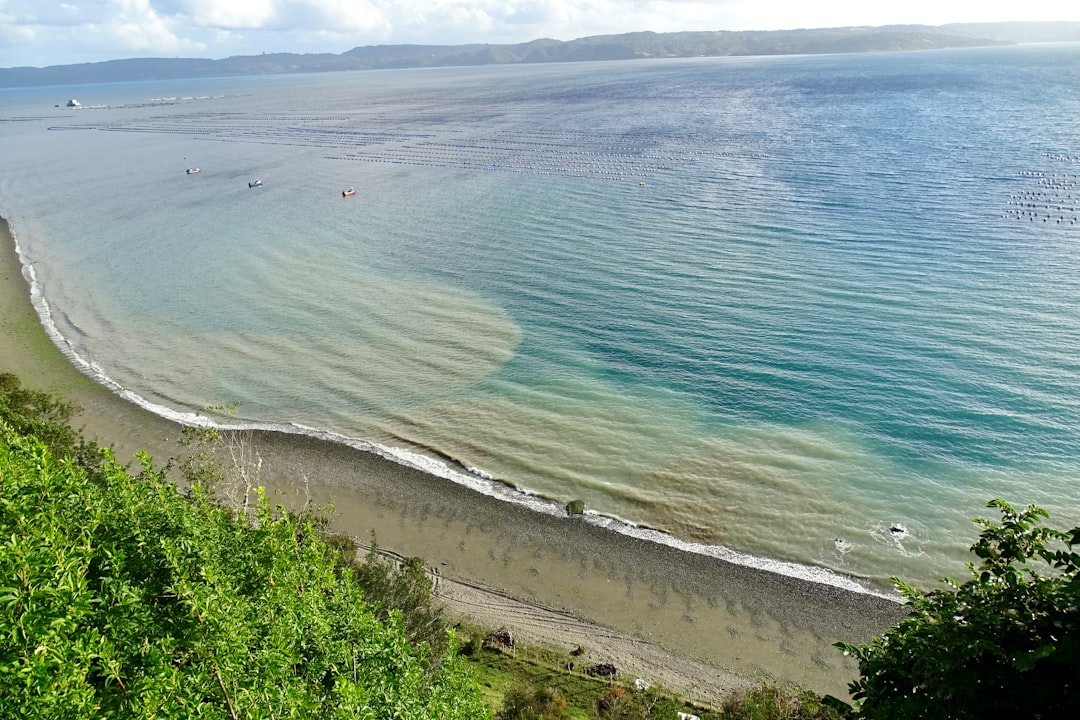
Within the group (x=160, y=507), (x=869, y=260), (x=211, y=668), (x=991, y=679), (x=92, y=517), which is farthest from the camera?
(x=869, y=260)

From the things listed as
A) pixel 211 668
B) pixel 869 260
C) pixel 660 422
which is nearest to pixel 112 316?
pixel 660 422

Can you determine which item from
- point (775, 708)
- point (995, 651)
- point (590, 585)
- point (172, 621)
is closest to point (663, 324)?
point (590, 585)

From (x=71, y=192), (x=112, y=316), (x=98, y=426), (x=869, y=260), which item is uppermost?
(x=71, y=192)

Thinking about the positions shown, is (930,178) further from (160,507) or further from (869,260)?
(160,507)

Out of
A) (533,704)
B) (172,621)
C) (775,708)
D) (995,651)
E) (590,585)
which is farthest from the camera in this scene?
(590,585)

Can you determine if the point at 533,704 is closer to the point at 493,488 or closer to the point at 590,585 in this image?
the point at 590,585

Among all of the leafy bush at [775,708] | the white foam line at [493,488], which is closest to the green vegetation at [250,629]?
the leafy bush at [775,708]

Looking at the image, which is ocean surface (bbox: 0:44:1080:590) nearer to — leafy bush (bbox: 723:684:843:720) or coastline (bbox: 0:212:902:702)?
coastline (bbox: 0:212:902:702)
